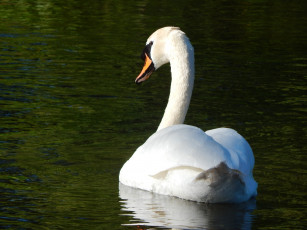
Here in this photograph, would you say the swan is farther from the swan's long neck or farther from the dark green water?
the swan's long neck

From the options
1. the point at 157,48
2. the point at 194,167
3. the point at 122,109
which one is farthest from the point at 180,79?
the point at 122,109

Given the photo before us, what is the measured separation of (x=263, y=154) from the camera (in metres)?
8.58

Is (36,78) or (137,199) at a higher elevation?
(137,199)

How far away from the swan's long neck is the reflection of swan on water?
1.13 metres

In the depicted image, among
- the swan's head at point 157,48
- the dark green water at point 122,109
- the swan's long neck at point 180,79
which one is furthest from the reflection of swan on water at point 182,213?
the swan's head at point 157,48

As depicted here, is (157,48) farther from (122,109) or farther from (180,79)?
(122,109)

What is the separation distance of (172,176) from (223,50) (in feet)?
31.0

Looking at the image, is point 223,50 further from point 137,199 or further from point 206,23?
point 137,199

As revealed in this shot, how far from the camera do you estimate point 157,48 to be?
27.5ft

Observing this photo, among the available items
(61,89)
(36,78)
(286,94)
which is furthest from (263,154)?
(36,78)

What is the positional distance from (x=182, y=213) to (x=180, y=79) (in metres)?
1.84

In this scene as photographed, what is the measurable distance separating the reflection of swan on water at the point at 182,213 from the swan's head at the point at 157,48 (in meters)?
1.69

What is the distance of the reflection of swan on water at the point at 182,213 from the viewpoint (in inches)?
253

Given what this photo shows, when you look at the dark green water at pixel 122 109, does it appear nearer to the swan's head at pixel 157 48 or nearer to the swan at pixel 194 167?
the swan at pixel 194 167
